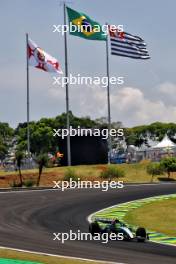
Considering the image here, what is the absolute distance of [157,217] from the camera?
30938 millimetres

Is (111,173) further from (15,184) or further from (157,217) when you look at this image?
(157,217)

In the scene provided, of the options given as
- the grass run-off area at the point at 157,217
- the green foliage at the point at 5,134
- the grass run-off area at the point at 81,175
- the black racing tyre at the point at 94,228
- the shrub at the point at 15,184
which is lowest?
the grass run-off area at the point at 157,217

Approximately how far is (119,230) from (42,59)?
1448 inches

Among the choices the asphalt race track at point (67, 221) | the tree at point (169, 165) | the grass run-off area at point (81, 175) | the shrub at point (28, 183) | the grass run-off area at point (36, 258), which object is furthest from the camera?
the tree at point (169, 165)

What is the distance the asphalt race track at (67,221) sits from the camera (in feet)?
61.4

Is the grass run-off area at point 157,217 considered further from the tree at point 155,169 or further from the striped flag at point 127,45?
the tree at point 155,169

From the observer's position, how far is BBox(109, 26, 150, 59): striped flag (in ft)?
152

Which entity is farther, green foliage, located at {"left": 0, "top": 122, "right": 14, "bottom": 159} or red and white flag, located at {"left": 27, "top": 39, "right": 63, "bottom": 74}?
green foliage, located at {"left": 0, "top": 122, "right": 14, "bottom": 159}

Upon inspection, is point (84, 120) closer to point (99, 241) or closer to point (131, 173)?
point (131, 173)

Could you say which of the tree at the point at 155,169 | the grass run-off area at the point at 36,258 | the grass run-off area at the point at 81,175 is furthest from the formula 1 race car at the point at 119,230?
the tree at the point at 155,169

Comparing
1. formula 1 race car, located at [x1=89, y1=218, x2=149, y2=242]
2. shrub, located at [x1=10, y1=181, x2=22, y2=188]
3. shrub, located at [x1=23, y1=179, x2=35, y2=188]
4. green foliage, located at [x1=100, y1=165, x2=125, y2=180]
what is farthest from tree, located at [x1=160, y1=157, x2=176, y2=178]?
formula 1 race car, located at [x1=89, y1=218, x2=149, y2=242]

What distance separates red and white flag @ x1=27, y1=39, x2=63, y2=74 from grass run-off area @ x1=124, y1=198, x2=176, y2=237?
2162cm

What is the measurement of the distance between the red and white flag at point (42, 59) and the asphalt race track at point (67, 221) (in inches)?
563

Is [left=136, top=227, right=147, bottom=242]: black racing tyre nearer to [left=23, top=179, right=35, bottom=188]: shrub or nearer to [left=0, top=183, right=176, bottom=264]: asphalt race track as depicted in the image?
[left=0, top=183, right=176, bottom=264]: asphalt race track
